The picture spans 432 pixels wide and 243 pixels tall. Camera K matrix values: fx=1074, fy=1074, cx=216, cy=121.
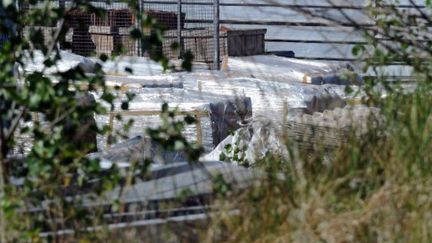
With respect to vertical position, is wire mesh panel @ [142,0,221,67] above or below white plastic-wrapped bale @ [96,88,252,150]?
above

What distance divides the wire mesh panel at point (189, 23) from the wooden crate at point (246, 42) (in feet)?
1.15

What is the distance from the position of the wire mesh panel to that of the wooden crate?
35cm

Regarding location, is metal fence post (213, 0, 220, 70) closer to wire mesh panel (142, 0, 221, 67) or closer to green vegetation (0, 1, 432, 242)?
wire mesh panel (142, 0, 221, 67)

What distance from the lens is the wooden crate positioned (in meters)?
17.4

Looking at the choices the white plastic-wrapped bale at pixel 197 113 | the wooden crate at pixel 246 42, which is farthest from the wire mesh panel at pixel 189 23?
the white plastic-wrapped bale at pixel 197 113

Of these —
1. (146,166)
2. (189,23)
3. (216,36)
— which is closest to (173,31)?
(216,36)

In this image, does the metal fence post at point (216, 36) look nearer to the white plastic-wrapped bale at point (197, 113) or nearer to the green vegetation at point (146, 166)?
the white plastic-wrapped bale at point (197, 113)

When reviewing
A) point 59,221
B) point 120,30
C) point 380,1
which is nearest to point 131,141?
point 380,1

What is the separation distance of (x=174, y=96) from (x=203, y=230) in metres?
5.66

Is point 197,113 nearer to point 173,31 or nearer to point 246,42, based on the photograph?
point 246,42

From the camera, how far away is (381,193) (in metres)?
4.29

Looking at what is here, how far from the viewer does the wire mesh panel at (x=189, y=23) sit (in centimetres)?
1745

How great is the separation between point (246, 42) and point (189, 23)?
228 centimetres

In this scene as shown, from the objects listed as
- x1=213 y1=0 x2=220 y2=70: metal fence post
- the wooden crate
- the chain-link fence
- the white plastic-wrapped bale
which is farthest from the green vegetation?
the wooden crate
